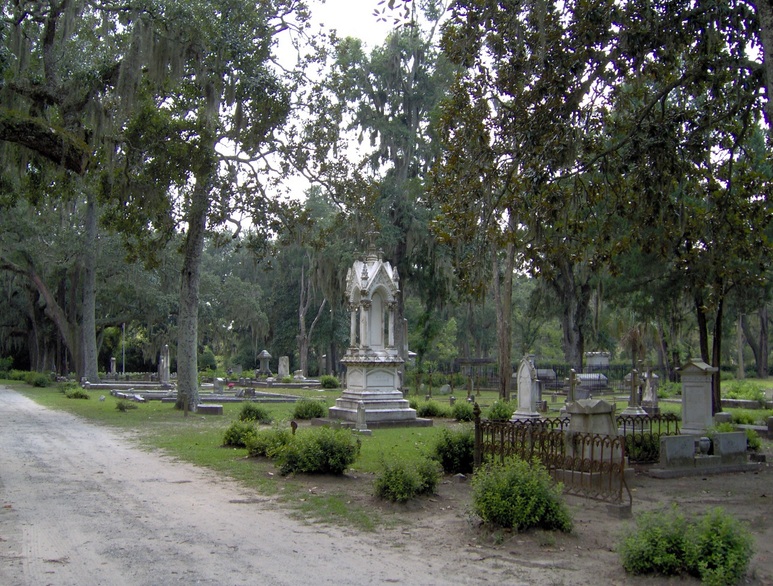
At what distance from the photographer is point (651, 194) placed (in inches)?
435

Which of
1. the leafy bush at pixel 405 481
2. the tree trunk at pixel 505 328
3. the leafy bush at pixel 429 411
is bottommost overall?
the leafy bush at pixel 429 411

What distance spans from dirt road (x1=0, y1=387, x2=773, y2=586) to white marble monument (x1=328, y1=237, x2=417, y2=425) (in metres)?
8.46

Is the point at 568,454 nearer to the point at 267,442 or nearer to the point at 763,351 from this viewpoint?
the point at 267,442

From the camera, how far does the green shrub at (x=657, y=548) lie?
5.79 meters

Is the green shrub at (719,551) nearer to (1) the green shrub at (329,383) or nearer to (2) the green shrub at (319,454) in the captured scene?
(2) the green shrub at (319,454)

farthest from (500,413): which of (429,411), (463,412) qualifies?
(429,411)

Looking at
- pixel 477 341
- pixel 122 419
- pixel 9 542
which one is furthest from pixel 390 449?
pixel 477 341

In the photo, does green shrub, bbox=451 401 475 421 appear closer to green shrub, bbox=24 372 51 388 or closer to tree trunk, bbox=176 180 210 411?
tree trunk, bbox=176 180 210 411

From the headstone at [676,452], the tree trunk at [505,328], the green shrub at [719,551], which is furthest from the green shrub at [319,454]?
the tree trunk at [505,328]

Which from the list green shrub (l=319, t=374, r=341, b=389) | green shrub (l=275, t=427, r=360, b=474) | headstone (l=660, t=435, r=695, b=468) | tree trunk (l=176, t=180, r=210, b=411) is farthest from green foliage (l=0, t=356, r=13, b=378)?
headstone (l=660, t=435, r=695, b=468)

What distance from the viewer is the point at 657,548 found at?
5836mm

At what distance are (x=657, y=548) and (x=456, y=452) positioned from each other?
16.8 feet

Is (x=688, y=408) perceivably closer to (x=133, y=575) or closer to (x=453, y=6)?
(x=453, y=6)

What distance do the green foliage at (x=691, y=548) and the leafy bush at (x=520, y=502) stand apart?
1.15 meters
